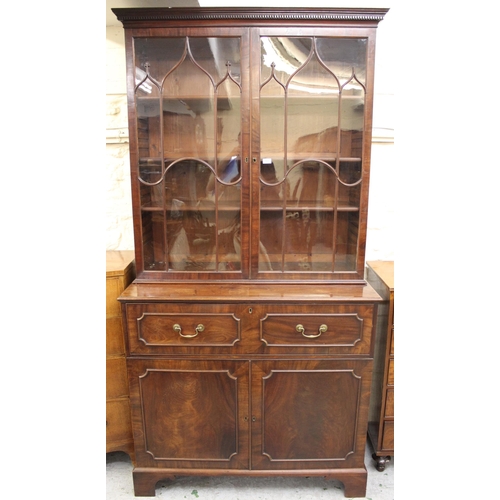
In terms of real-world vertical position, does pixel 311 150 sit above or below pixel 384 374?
above

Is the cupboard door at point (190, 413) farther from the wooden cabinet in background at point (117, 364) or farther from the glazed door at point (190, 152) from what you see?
the glazed door at point (190, 152)

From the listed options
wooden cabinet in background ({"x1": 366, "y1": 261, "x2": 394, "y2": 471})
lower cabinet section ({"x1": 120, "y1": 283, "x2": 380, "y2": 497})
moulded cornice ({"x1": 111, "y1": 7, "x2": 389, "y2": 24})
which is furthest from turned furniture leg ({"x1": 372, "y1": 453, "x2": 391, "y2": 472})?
moulded cornice ({"x1": 111, "y1": 7, "x2": 389, "y2": 24})

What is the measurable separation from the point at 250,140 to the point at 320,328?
2.48 ft

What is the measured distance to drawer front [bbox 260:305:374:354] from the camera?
4.41ft

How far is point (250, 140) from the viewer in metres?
1.38

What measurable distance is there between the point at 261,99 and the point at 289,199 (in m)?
0.40

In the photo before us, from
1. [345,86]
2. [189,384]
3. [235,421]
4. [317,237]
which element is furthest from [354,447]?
[345,86]

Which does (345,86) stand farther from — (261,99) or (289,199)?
(289,199)

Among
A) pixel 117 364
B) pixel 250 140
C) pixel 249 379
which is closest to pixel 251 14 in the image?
pixel 250 140

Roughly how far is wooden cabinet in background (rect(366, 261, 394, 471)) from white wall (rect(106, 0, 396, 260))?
206 millimetres

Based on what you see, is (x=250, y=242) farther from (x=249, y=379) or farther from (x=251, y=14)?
(x=251, y=14)

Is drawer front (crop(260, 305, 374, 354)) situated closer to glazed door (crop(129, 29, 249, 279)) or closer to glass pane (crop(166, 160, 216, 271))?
glazed door (crop(129, 29, 249, 279))

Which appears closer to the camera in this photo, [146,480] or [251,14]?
[251,14]
